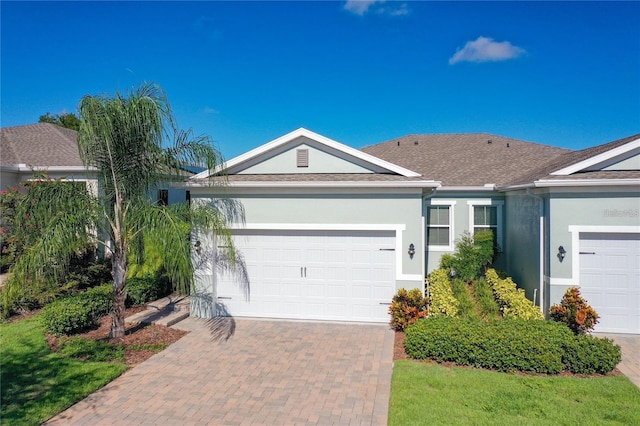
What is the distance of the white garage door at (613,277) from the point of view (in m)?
9.55

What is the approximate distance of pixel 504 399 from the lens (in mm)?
6199

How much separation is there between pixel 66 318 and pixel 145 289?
113 inches

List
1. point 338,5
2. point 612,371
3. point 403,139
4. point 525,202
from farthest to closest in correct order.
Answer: point 403,139 < point 338,5 < point 525,202 < point 612,371

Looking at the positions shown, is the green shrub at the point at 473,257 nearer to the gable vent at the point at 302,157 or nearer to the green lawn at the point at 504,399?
the gable vent at the point at 302,157

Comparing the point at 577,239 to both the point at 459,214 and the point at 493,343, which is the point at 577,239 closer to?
the point at 493,343

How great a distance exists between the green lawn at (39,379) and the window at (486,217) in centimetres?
1169

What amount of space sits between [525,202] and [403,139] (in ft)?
30.0

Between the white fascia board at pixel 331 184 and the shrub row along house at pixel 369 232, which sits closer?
the shrub row along house at pixel 369 232

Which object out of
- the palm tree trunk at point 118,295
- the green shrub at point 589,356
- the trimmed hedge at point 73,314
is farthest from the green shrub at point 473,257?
the trimmed hedge at point 73,314

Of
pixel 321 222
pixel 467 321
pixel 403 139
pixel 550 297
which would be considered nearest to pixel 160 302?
pixel 321 222

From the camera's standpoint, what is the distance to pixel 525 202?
11.6m

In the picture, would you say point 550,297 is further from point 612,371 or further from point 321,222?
point 321,222

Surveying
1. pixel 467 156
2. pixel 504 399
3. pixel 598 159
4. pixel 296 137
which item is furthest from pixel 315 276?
pixel 467 156

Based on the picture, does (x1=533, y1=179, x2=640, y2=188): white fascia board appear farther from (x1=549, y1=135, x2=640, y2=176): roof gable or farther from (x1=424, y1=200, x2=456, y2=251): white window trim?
(x1=424, y1=200, x2=456, y2=251): white window trim
